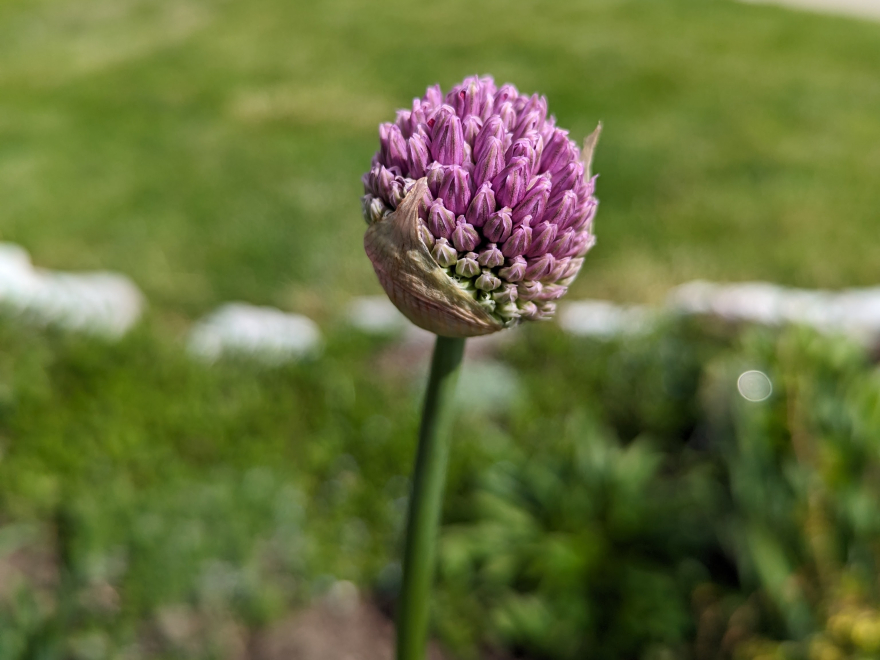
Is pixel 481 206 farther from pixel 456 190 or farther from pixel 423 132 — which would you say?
pixel 423 132

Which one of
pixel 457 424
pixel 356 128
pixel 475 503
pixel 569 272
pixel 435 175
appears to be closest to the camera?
pixel 435 175

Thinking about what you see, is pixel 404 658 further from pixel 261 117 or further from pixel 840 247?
pixel 261 117

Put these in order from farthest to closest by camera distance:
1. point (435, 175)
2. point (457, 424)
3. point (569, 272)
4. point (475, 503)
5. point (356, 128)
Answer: point (356, 128) < point (457, 424) < point (475, 503) < point (569, 272) < point (435, 175)

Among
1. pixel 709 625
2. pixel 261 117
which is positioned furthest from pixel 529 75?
pixel 709 625

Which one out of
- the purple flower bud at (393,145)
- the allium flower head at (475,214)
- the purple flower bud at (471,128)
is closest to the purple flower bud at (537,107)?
the allium flower head at (475,214)

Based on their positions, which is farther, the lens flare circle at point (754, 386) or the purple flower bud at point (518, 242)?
the lens flare circle at point (754, 386)

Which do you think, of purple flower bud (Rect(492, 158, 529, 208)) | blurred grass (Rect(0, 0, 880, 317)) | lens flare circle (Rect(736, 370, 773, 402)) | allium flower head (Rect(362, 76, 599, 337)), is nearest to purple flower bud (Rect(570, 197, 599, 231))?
allium flower head (Rect(362, 76, 599, 337))

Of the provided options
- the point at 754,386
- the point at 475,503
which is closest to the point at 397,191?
the point at 475,503

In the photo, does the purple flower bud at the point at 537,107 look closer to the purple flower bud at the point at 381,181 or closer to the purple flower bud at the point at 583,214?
the purple flower bud at the point at 583,214
